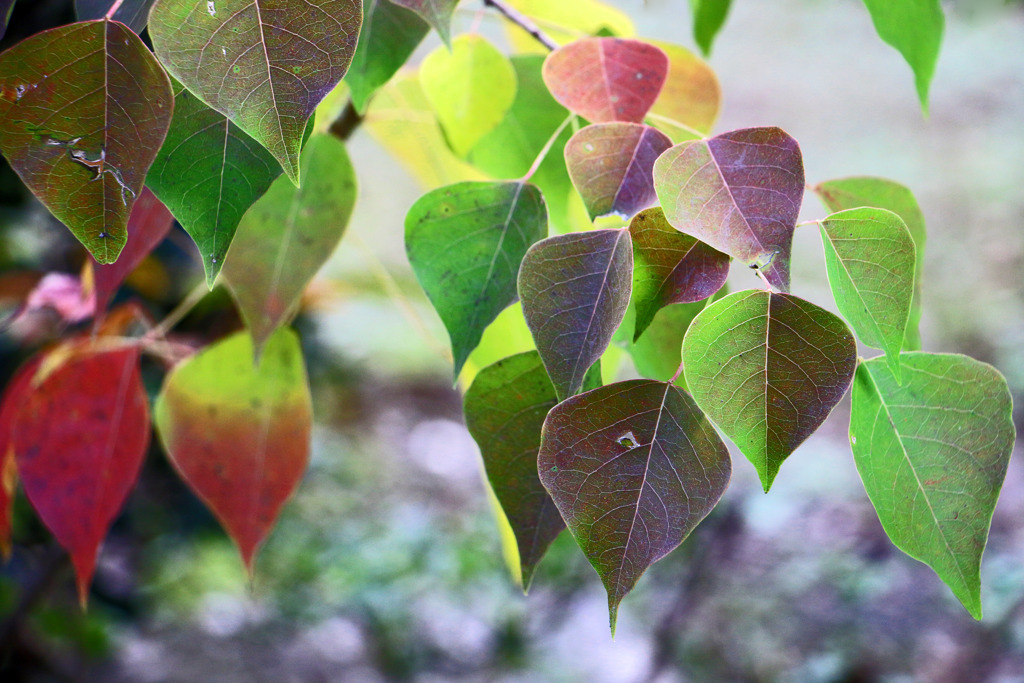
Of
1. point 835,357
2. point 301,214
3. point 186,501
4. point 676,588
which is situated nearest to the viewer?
point 835,357

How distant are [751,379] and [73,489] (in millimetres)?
289

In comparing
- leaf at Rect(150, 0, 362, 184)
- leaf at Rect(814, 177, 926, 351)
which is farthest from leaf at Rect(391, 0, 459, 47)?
leaf at Rect(814, 177, 926, 351)

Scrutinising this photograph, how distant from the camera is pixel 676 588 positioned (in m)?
1.12

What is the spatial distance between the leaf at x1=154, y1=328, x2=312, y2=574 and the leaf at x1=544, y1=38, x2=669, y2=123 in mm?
185

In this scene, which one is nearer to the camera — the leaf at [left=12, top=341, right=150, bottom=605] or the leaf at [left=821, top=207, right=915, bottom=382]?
the leaf at [left=821, top=207, right=915, bottom=382]

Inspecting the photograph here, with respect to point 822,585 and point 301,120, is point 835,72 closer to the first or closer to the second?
point 822,585

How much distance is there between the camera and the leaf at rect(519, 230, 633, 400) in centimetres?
→ 16

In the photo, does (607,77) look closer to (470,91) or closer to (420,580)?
(470,91)

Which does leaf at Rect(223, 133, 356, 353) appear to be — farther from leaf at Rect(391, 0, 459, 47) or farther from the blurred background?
the blurred background

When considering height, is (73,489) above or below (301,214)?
below

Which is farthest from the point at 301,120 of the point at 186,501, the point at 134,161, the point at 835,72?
the point at 835,72

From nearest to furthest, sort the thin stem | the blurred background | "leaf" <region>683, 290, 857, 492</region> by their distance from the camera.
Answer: "leaf" <region>683, 290, 857, 492</region>, the thin stem, the blurred background

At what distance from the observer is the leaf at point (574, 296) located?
16 centimetres

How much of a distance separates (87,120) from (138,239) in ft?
0.37
